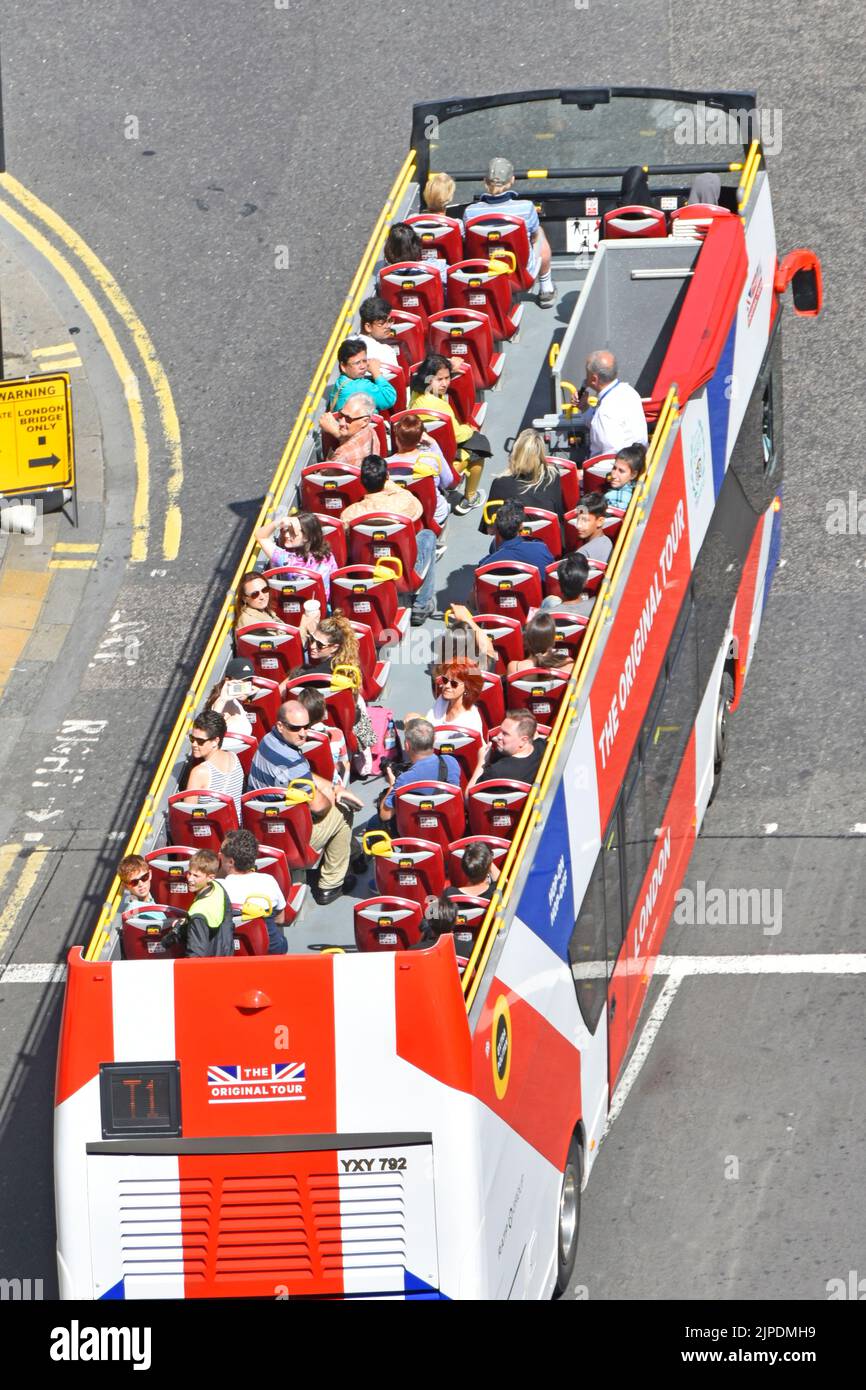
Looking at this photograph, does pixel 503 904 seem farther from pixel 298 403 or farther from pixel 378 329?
pixel 298 403

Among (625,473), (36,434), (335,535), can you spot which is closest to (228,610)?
(335,535)

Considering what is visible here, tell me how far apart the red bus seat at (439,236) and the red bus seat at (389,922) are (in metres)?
7.43

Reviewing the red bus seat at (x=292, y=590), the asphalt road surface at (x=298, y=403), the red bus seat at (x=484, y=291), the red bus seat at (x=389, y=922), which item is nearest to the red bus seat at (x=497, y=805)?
the red bus seat at (x=389, y=922)

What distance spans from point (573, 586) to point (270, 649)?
6.45 ft

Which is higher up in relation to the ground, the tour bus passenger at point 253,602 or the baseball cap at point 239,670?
the tour bus passenger at point 253,602

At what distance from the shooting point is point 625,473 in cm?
1697

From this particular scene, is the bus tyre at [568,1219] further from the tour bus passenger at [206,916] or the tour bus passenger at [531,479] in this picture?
the tour bus passenger at [531,479]

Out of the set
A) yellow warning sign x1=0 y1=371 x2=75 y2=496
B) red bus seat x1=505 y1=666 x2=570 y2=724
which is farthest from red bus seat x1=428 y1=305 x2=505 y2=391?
yellow warning sign x1=0 y1=371 x2=75 y2=496

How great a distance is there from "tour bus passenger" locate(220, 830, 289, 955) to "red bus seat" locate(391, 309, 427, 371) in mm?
5890

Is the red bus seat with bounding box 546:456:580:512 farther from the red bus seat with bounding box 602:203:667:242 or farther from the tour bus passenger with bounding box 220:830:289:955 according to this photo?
the tour bus passenger with bounding box 220:830:289:955

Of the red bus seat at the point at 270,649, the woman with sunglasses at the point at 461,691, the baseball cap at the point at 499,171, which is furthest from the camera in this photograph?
the baseball cap at the point at 499,171

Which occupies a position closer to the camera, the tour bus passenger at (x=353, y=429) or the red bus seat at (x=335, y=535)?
the red bus seat at (x=335, y=535)

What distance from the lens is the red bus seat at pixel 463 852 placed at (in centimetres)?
1441

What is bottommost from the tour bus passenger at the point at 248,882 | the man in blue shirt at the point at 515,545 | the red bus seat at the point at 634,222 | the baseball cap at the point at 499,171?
the tour bus passenger at the point at 248,882
